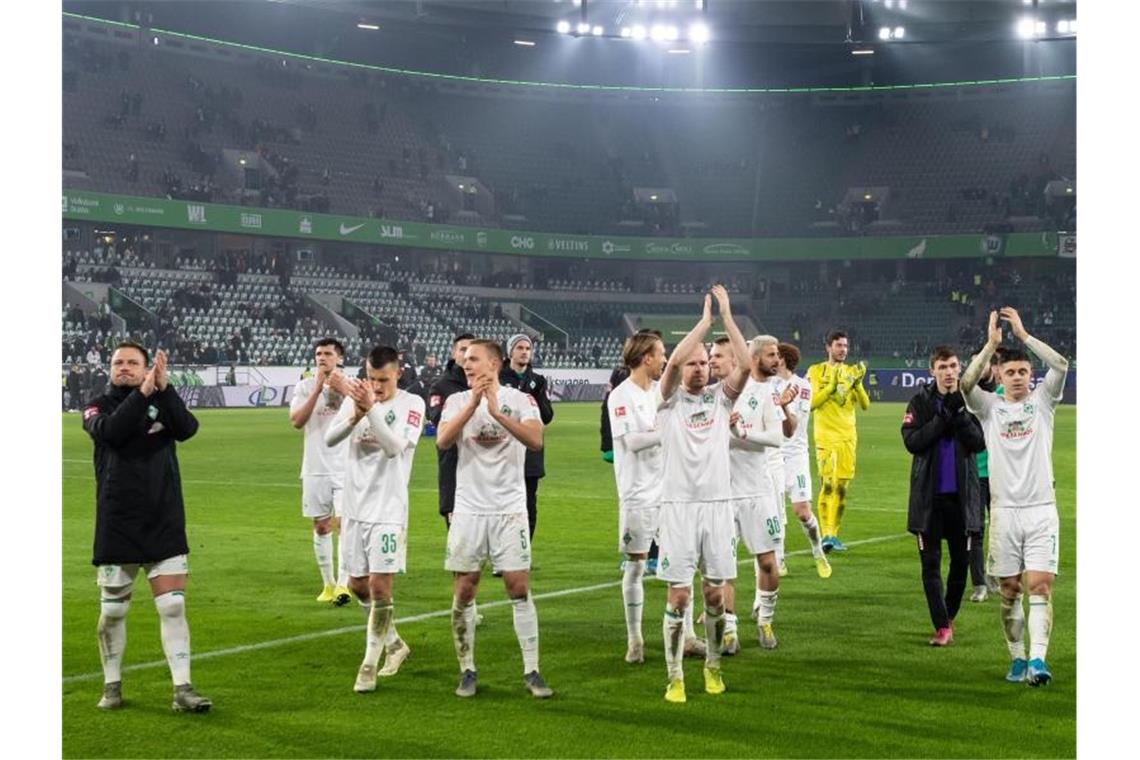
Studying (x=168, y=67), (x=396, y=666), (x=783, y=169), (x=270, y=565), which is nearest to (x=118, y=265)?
(x=168, y=67)

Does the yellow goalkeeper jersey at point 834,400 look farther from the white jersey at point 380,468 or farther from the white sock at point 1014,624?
the white jersey at point 380,468

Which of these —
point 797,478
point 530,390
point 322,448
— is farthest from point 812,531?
point 322,448

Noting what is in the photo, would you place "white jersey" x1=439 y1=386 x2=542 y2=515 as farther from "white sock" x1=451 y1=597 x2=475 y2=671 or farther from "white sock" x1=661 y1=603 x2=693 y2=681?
"white sock" x1=661 y1=603 x2=693 y2=681

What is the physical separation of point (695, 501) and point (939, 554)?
8.08 feet

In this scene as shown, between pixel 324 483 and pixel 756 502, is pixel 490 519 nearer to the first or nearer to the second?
pixel 756 502

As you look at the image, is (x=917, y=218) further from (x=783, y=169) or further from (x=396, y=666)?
(x=396, y=666)

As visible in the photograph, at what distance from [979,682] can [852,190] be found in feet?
218

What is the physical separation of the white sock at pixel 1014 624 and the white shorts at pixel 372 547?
4038 millimetres

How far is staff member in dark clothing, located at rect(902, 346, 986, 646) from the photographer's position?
1026cm

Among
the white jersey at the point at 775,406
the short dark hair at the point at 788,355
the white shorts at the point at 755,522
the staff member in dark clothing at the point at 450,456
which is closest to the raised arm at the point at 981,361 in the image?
the white jersey at the point at 775,406

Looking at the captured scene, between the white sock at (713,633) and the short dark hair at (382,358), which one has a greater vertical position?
the short dark hair at (382,358)

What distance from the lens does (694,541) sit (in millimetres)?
8836

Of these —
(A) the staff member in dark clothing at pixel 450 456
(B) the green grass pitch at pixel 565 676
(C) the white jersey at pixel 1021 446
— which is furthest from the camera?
(A) the staff member in dark clothing at pixel 450 456

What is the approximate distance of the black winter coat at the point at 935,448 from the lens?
33.7ft
